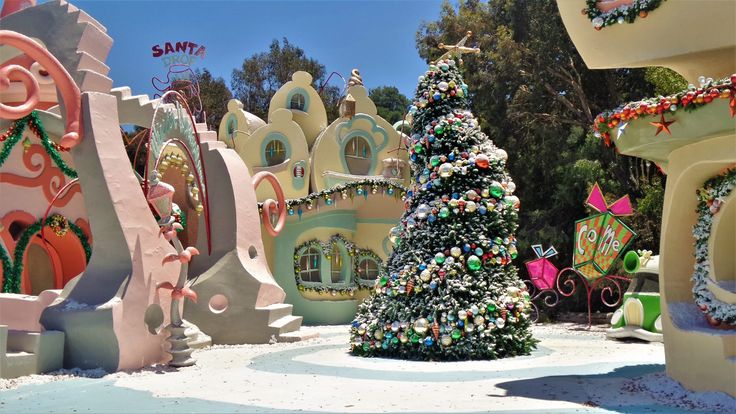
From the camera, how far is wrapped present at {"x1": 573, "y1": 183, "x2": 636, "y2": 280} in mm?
16859

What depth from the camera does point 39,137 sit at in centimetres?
1427

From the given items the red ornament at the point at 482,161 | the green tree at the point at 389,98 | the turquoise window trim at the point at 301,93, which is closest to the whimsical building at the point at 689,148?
the red ornament at the point at 482,161

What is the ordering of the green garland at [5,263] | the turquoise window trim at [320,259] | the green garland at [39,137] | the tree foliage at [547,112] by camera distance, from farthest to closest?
the tree foliage at [547,112], the turquoise window trim at [320,259], the green garland at [5,263], the green garland at [39,137]

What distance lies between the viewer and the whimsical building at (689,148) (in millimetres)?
7797

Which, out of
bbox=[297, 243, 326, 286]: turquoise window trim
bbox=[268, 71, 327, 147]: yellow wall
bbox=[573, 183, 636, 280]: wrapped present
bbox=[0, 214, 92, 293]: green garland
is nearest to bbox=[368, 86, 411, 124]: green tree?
bbox=[268, 71, 327, 147]: yellow wall

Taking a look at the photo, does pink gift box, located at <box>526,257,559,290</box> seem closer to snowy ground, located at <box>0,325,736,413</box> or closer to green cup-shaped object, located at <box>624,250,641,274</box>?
green cup-shaped object, located at <box>624,250,641,274</box>

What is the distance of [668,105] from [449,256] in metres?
5.00

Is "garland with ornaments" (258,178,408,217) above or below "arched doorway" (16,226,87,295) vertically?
above

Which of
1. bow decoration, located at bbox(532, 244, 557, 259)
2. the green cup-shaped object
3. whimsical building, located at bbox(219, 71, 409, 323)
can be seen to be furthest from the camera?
whimsical building, located at bbox(219, 71, 409, 323)

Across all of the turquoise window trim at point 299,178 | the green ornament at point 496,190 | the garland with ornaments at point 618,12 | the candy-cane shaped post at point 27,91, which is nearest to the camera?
the garland with ornaments at point 618,12

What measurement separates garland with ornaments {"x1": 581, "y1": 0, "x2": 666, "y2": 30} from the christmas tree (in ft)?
11.5

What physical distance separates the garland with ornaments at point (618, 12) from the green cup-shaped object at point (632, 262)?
8182 millimetres

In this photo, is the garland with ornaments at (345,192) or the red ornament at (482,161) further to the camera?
the garland with ornaments at (345,192)

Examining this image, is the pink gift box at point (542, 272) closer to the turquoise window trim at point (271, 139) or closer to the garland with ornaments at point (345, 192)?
the garland with ornaments at point (345, 192)
